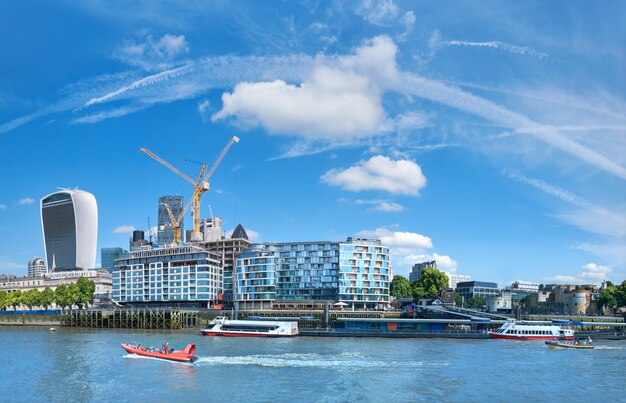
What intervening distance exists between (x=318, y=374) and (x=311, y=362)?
1030 cm

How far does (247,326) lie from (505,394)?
7811 cm

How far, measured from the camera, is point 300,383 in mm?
66062

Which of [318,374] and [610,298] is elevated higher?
[610,298]

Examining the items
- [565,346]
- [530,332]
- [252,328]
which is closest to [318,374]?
[565,346]

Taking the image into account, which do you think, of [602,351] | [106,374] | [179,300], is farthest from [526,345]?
[179,300]

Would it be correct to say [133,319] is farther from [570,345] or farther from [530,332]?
[570,345]

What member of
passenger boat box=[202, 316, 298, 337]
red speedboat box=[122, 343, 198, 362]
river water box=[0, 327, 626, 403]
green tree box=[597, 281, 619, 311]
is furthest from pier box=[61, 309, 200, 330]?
green tree box=[597, 281, 619, 311]

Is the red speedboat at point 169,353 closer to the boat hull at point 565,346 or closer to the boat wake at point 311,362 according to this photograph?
the boat wake at point 311,362

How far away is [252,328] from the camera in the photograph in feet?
432

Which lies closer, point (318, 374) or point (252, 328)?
point (318, 374)

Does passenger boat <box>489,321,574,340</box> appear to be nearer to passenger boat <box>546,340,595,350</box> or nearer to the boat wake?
passenger boat <box>546,340,595,350</box>

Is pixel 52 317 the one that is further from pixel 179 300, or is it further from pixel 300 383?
pixel 300 383

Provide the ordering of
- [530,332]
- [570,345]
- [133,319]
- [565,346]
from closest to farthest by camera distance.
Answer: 1. [570,345]
2. [565,346]
3. [530,332]
4. [133,319]

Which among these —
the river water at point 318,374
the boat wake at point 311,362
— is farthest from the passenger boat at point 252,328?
the boat wake at point 311,362
